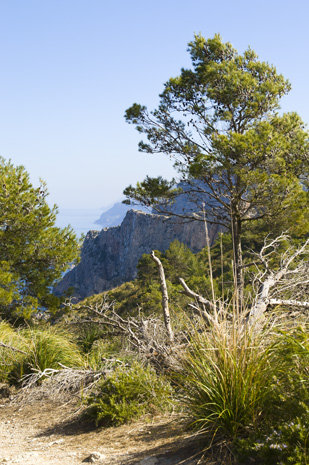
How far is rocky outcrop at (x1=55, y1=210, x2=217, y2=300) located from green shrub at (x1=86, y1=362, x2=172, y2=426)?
361 feet

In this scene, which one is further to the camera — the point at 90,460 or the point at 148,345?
the point at 148,345

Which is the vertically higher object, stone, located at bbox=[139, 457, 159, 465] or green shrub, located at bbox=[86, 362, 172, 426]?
green shrub, located at bbox=[86, 362, 172, 426]

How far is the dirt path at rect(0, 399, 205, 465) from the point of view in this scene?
3.29 metres

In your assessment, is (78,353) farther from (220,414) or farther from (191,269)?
(191,269)

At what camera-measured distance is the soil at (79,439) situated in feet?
10.6

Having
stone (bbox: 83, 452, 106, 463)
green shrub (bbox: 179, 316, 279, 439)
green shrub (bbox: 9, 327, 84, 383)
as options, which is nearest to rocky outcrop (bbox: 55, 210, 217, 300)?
green shrub (bbox: 9, 327, 84, 383)

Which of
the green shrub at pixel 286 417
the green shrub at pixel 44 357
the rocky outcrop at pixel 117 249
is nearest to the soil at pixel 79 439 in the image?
the green shrub at pixel 286 417

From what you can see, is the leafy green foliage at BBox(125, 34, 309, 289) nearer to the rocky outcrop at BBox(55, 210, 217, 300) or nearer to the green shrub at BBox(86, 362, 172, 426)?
the green shrub at BBox(86, 362, 172, 426)

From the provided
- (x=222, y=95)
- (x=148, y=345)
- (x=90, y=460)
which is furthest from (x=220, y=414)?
(x=222, y=95)

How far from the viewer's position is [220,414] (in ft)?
9.21

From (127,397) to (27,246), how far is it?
873 cm

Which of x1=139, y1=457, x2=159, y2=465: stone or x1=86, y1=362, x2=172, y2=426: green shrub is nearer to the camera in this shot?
x1=139, y1=457, x2=159, y2=465: stone

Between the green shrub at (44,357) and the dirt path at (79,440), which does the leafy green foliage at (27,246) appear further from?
the dirt path at (79,440)

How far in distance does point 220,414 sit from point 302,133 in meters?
10.4
